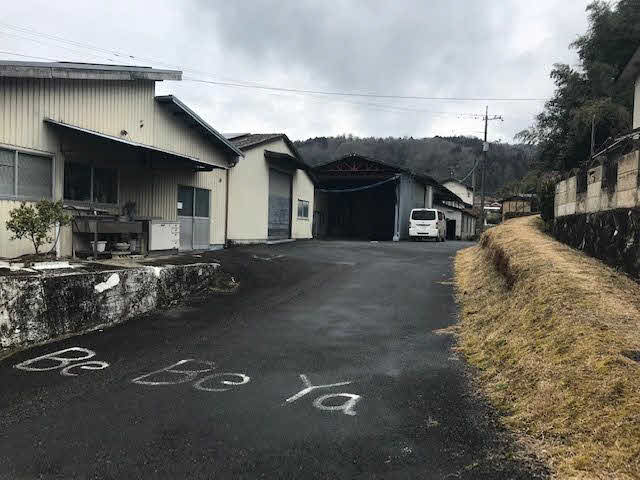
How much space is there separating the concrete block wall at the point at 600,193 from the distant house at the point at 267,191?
35.3ft

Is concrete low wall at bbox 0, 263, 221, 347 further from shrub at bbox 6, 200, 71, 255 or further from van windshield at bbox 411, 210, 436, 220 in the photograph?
van windshield at bbox 411, 210, 436, 220

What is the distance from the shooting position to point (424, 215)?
28812mm

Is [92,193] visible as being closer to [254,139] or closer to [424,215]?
[254,139]

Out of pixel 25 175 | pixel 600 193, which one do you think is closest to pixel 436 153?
pixel 600 193

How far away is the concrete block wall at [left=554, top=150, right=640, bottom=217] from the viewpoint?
7.12 meters

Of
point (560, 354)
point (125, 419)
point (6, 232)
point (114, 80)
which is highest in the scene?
point (114, 80)

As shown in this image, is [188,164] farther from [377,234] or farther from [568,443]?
[377,234]

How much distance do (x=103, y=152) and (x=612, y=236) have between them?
10616 mm

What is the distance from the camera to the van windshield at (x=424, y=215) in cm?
2867

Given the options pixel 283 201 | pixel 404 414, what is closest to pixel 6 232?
pixel 404 414

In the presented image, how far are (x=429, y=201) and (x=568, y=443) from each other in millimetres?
36152

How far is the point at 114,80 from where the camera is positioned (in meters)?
11.9

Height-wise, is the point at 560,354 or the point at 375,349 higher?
the point at 560,354

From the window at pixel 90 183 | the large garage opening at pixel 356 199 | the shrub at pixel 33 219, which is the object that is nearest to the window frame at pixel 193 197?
the window at pixel 90 183
